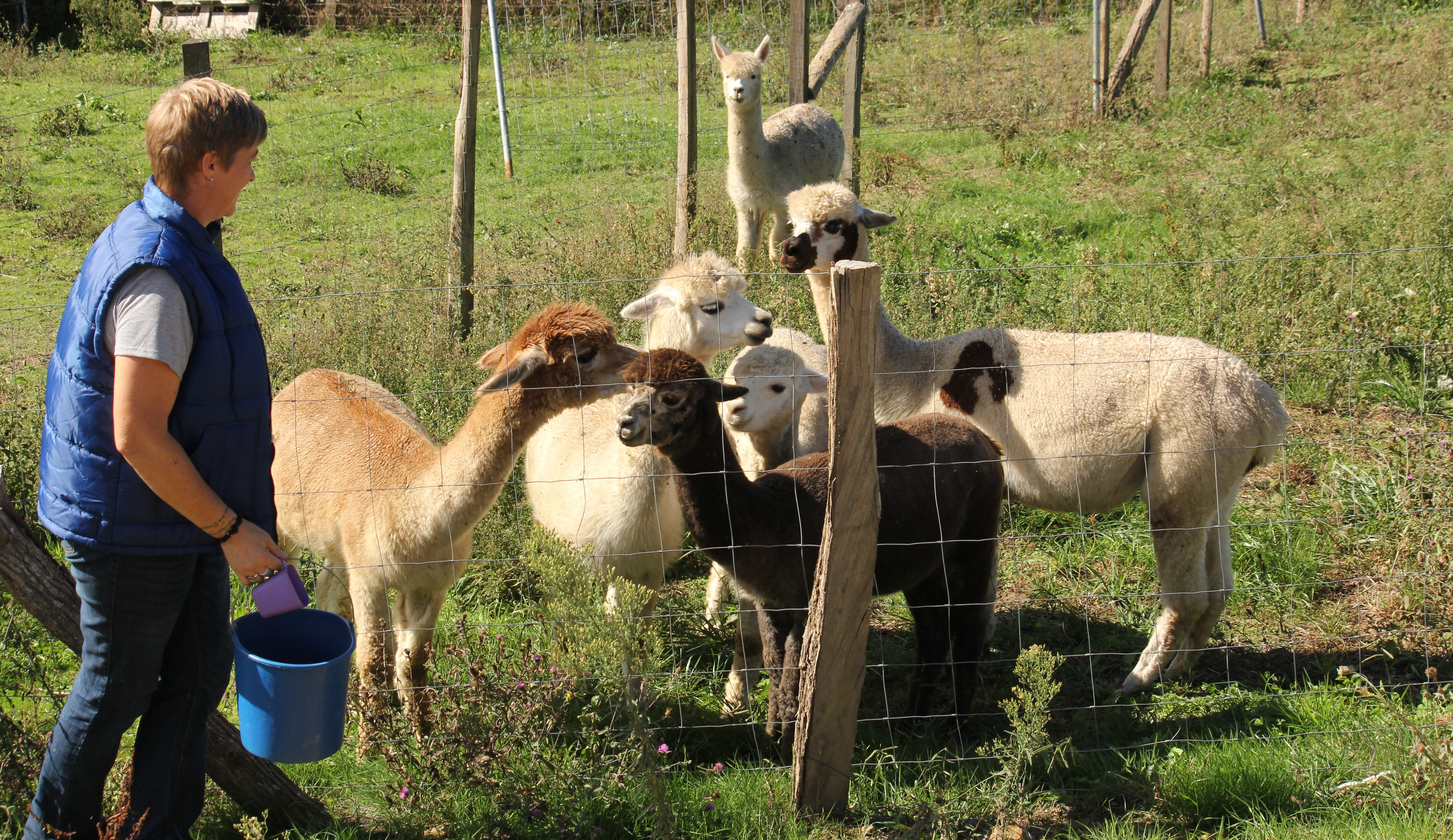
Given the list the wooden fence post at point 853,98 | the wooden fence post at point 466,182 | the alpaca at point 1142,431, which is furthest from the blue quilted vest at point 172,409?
the wooden fence post at point 853,98

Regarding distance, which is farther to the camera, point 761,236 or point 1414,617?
point 761,236

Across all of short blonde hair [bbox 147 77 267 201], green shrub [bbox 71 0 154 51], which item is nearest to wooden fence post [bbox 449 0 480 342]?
short blonde hair [bbox 147 77 267 201]

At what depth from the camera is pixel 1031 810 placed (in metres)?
3.24

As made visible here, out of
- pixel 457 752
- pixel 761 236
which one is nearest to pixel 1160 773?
pixel 457 752

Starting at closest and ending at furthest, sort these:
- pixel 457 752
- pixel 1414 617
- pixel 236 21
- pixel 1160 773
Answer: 1. pixel 457 752
2. pixel 1160 773
3. pixel 1414 617
4. pixel 236 21

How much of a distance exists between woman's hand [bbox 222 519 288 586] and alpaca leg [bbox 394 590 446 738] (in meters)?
1.35

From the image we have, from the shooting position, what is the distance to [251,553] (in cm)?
245

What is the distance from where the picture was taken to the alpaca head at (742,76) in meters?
8.62

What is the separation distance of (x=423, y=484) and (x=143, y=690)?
1.35 m

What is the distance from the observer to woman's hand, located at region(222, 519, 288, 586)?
7.97 ft

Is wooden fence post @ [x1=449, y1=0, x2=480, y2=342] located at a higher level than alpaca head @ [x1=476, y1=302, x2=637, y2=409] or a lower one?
higher

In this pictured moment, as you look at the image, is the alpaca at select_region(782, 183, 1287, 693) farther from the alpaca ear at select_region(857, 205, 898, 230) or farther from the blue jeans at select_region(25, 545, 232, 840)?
the blue jeans at select_region(25, 545, 232, 840)

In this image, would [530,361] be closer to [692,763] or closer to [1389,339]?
[692,763]

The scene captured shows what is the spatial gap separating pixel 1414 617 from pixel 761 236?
6344 mm
